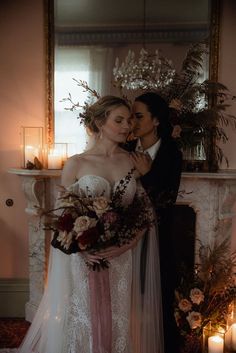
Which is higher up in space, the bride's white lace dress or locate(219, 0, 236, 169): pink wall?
locate(219, 0, 236, 169): pink wall

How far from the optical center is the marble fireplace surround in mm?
2727

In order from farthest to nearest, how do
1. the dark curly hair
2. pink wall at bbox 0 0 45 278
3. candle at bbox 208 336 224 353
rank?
pink wall at bbox 0 0 45 278 → candle at bbox 208 336 224 353 → the dark curly hair

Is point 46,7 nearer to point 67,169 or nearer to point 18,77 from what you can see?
point 18,77

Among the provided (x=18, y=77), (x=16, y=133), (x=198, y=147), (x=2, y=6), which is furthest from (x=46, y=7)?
(x=198, y=147)

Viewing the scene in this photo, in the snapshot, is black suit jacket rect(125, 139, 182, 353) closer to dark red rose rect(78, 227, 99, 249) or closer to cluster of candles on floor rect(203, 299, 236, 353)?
cluster of candles on floor rect(203, 299, 236, 353)

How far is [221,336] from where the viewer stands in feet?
7.41

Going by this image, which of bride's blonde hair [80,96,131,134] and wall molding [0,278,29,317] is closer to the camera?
bride's blonde hair [80,96,131,134]

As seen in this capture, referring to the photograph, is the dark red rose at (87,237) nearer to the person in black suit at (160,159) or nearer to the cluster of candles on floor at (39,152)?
the person in black suit at (160,159)

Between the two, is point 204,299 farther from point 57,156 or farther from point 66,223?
point 57,156

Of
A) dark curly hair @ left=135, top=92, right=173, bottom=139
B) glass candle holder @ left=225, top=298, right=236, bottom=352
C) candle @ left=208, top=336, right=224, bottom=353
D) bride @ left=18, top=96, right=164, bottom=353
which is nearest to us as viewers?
bride @ left=18, top=96, right=164, bottom=353

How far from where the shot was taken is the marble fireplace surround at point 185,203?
2.73 meters

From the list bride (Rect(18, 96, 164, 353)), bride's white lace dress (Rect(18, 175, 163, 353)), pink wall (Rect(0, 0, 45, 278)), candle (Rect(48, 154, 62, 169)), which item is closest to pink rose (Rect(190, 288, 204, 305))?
bride's white lace dress (Rect(18, 175, 163, 353))

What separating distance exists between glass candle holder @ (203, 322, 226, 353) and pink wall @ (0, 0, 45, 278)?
178cm

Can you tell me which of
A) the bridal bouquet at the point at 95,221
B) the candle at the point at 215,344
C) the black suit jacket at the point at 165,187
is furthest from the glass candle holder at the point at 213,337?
the bridal bouquet at the point at 95,221
